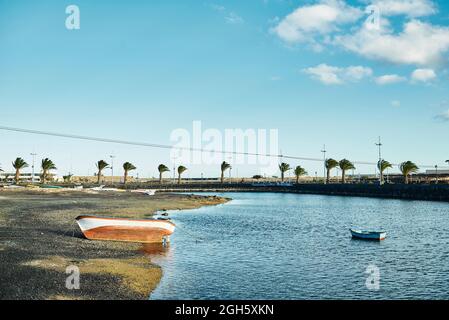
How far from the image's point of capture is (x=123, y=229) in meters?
37.4

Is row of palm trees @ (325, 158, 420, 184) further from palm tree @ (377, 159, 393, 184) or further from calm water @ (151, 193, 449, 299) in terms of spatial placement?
calm water @ (151, 193, 449, 299)

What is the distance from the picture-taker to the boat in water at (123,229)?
121 ft

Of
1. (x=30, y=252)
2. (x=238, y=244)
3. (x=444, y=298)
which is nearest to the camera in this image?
(x=444, y=298)

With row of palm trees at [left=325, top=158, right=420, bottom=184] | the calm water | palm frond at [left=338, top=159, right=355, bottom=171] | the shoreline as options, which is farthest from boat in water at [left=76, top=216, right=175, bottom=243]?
palm frond at [left=338, top=159, right=355, bottom=171]

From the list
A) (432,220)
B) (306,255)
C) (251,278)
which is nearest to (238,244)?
(306,255)

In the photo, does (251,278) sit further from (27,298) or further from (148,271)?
(27,298)

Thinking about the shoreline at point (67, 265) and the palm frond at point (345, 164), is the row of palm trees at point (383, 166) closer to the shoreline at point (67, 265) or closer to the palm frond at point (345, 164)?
the palm frond at point (345, 164)

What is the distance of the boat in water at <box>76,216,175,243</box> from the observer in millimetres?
36781

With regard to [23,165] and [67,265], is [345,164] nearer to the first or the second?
[23,165]

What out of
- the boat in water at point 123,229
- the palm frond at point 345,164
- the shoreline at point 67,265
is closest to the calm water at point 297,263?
the shoreline at point 67,265

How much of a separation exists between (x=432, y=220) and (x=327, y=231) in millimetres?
25713

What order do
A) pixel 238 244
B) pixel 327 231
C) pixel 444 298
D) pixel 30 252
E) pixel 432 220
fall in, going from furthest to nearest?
pixel 432 220 → pixel 327 231 → pixel 238 244 → pixel 30 252 → pixel 444 298
